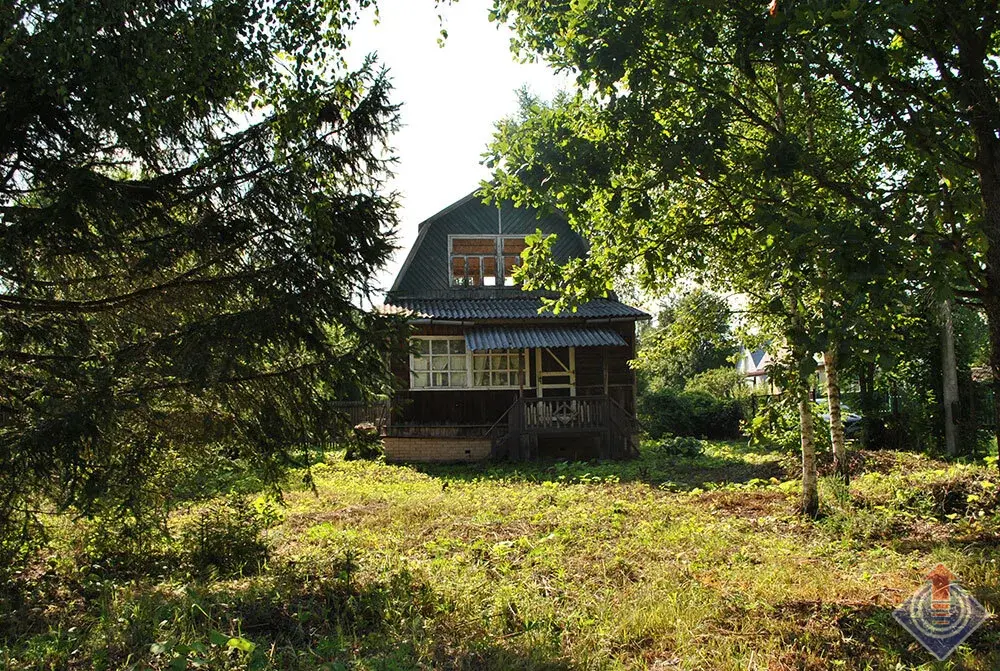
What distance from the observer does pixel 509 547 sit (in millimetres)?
7215

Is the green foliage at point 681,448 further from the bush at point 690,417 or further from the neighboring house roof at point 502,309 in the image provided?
the bush at point 690,417

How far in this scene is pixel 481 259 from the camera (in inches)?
795

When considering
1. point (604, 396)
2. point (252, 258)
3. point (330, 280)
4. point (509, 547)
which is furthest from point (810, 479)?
point (604, 396)

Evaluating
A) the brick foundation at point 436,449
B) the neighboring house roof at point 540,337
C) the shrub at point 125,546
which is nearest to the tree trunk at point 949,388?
the neighboring house roof at point 540,337

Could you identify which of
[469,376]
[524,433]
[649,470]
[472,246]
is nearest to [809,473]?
[649,470]

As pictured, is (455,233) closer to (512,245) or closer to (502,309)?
(512,245)

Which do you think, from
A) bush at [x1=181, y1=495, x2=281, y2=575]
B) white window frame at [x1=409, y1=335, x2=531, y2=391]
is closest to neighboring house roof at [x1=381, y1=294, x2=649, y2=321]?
white window frame at [x1=409, y1=335, x2=531, y2=391]

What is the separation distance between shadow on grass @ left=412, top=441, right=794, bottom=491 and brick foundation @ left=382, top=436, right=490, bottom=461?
1.95 feet

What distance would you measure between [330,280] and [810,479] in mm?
6314

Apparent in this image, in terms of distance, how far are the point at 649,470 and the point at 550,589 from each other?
918cm

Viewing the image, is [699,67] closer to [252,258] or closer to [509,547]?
[252,258]

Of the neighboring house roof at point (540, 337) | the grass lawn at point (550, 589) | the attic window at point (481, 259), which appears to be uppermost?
the attic window at point (481, 259)

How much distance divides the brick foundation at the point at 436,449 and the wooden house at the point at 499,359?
0.02 m

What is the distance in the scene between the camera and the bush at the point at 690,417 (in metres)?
25.6
